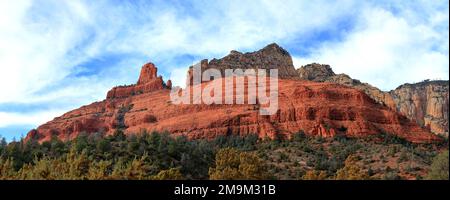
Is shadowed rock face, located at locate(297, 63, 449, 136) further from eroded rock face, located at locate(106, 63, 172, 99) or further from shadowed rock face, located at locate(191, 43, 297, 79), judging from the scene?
eroded rock face, located at locate(106, 63, 172, 99)

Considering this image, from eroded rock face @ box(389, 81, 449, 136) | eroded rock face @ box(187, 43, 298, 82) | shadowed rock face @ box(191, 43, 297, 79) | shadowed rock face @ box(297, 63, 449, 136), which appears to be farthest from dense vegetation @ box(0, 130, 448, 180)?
eroded rock face @ box(389, 81, 449, 136)

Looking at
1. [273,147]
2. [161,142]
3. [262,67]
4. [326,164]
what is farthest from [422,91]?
[161,142]

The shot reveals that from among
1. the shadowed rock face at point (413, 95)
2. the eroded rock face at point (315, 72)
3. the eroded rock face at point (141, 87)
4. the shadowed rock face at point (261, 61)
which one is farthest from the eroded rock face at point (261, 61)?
the eroded rock face at point (141, 87)

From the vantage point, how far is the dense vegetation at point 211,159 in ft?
96.1

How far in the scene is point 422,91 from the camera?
133500 mm

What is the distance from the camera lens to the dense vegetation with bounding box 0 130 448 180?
96.1 ft

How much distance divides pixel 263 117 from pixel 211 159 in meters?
41.8

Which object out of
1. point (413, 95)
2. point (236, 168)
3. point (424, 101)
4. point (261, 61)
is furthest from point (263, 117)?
point (413, 95)

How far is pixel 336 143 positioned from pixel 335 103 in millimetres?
16623

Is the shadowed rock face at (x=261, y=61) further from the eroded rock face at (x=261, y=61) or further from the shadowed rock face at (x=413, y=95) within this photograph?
the shadowed rock face at (x=413, y=95)

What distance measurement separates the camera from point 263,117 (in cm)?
8531

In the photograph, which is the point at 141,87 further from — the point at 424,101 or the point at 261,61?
the point at 424,101

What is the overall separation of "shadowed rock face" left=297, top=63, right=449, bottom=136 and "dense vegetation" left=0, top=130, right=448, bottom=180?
129 feet
